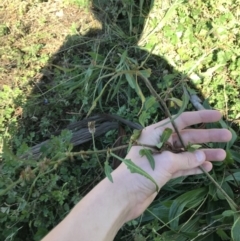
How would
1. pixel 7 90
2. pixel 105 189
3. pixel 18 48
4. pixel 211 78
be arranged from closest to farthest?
pixel 105 189 → pixel 211 78 → pixel 7 90 → pixel 18 48

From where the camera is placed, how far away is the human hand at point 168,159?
5.16 ft

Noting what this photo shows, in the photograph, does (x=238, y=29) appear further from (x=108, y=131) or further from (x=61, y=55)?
(x=61, y=55)

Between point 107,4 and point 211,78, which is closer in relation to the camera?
point 211,78

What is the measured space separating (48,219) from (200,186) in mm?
727

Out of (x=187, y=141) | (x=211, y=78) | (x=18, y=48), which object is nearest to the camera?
(x=187, y=141)

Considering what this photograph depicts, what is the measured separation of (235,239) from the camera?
5.25 ft

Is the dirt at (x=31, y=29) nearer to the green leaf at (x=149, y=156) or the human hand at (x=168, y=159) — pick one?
the human hand at (x=168, y=159)

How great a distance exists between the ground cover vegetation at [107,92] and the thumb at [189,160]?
10 cm

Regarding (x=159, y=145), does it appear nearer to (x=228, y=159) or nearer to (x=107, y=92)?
(x=228, y=159)

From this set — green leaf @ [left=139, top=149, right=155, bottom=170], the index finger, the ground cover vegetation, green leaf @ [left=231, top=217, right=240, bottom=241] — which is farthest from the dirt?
green leaf @ [left=231, top=217, right=240, bottom=241]

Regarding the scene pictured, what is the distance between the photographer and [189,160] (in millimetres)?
1629

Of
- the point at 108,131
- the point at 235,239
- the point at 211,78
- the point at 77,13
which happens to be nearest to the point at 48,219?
the point at 108,131

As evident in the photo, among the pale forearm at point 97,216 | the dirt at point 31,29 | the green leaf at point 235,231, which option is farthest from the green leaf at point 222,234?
the dirt at point 31,29

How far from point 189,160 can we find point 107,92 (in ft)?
2.75
